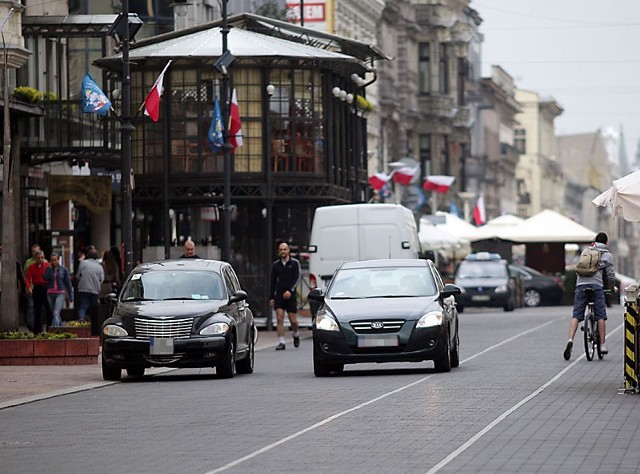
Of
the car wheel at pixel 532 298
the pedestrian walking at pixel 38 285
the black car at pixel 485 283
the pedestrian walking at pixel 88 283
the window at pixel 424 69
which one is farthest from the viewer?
the window at pixel 424 69

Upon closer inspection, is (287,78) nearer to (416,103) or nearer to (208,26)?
(208,26)

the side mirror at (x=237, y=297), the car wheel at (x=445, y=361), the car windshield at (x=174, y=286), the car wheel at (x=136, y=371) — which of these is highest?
the car windshield at (x=174, y=286)

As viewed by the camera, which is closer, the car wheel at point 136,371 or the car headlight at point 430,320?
the car headlight at point 430,320

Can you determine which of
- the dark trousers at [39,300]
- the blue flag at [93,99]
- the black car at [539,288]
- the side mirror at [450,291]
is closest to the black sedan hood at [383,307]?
the side mirror at [450,291]

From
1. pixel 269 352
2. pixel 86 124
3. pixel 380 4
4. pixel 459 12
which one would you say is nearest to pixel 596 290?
pixel 269 352

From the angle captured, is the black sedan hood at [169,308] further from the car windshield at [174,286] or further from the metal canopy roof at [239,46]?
the metal canopy roof at [239,46]

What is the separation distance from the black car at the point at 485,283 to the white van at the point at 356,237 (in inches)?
740

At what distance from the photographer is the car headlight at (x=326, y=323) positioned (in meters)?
25.7

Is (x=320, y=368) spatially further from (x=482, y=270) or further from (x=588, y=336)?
(x=482, y=270)

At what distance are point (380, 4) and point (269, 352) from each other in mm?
57436

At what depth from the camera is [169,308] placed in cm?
2611

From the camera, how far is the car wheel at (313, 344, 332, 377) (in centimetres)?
2591

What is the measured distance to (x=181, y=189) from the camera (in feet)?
149

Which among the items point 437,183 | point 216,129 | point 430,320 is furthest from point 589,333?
point 437,183
